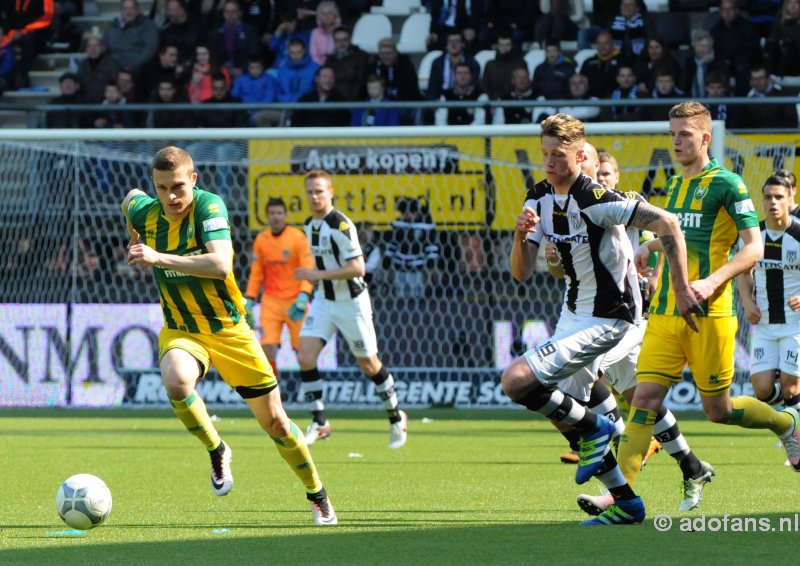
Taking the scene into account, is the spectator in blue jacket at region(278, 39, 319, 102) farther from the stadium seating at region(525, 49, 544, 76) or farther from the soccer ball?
the soccer ball

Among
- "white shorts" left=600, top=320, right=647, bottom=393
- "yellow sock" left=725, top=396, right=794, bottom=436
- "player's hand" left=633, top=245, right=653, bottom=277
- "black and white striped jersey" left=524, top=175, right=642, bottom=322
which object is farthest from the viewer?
"white shorts" left=600, top=320, right=647, bottom=393

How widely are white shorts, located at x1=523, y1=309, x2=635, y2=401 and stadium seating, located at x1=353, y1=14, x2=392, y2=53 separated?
525 inches

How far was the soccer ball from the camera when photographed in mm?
6574

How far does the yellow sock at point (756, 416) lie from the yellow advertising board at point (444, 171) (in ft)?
22.8

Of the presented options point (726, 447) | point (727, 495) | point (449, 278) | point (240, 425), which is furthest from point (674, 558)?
point (449, 278)

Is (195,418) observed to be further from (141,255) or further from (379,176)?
(379,176)

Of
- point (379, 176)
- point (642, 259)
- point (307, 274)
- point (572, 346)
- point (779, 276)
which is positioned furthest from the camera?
point (379, 176)

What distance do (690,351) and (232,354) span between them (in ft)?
8.02

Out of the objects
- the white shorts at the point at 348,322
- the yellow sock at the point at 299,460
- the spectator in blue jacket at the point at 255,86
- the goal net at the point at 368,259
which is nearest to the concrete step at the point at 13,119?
the spectator in blue jacket at the point at 255,86

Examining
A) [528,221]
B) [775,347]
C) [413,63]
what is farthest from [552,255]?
[413,63]

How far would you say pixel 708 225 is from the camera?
7.32 meters

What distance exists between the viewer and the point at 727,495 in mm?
8070

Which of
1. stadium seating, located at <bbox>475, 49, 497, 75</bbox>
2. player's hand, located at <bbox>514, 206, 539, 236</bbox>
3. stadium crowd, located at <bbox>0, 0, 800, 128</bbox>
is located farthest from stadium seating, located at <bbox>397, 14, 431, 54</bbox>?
player's hand, located at <bbox>514, 206, 539, 236</bbox>

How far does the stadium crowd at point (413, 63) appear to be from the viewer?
665 inches
